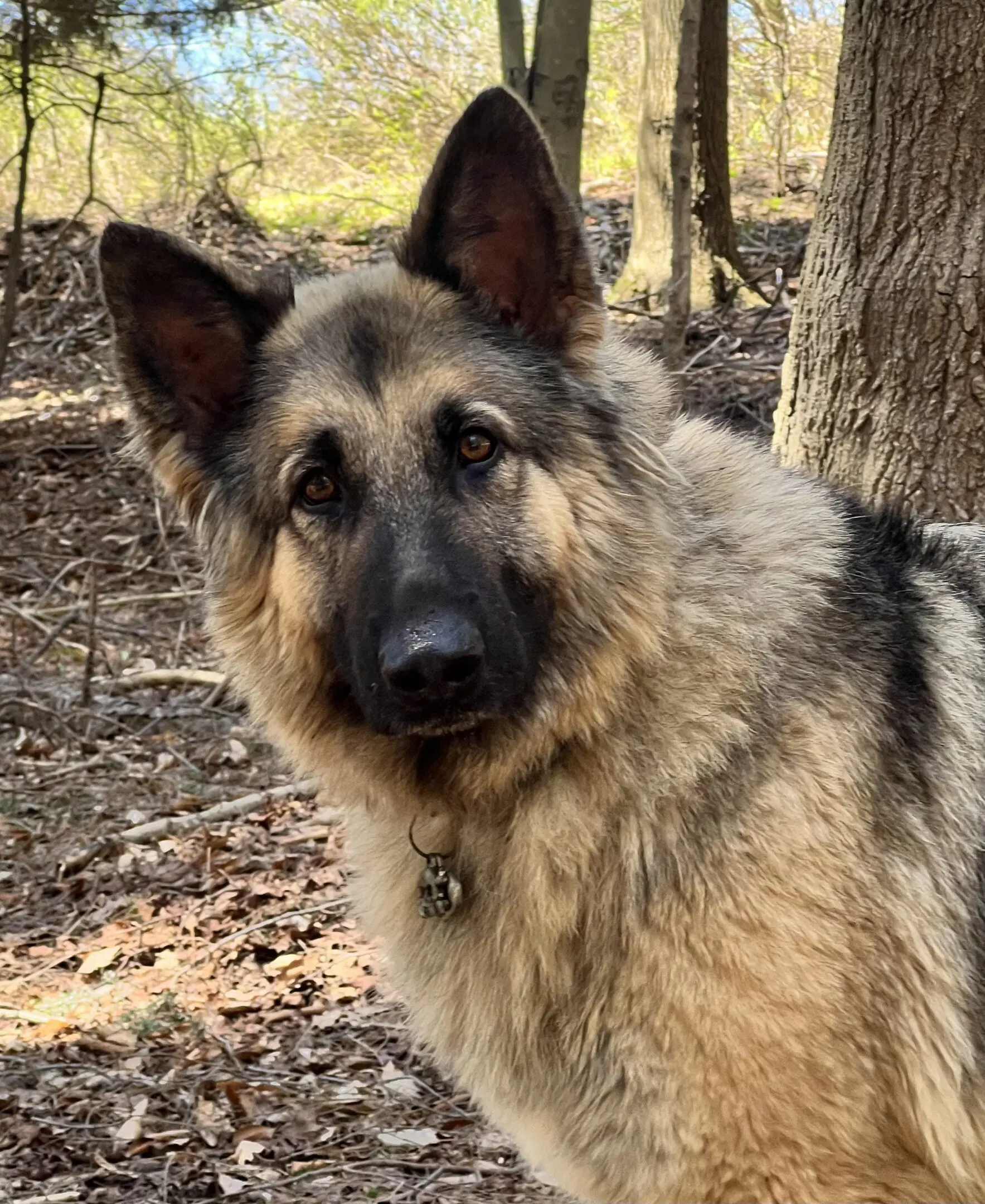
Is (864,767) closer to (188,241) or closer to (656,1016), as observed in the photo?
(656,1016)

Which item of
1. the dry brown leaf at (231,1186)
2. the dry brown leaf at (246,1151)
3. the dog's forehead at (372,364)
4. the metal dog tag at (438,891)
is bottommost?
the dry brown leaf at (246,1151)

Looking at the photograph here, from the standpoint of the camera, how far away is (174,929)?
16.0 feet

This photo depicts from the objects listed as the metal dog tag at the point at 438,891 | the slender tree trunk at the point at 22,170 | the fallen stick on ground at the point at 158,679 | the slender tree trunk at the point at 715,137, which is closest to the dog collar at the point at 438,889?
the metal dog tag at the point at 438,891

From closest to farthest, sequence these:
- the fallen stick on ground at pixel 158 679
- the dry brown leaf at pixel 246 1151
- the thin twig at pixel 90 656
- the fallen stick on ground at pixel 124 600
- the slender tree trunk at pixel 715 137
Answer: the dry brown leaf at pixel 246 1151, the thin twig at pixel 90 656, the fallen stick on ground at pixel 158 679, the fallen stick on ground at pixel 124 600, the slender tree trunk at pixel 715 137

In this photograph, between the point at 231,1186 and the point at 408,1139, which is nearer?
the point at 231,1186

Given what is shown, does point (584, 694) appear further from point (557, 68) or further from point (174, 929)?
point (557, 68)

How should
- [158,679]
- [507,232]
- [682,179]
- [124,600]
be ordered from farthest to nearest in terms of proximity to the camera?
1. [124,600]
2. [158,679]
3. [682,179]
4. [507,232]

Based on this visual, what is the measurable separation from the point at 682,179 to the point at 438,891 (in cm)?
446

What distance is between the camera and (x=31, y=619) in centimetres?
753

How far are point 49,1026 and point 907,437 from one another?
148 inches

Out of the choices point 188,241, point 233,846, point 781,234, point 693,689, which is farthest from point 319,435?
point 781,234

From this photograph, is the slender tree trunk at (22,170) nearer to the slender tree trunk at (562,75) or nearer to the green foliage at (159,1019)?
the slender tree trunk at (562,75)

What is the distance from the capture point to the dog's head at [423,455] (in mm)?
2746

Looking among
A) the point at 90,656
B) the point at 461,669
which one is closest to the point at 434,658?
the point at 461,669
